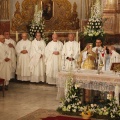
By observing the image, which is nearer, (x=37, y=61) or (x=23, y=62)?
(x=37, y=61)

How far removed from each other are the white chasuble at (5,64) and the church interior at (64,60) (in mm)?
38

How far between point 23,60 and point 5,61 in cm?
107

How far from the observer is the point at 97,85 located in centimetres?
1056

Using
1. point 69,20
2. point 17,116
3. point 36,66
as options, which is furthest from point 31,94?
point 69,20

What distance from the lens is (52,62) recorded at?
49.0 feet

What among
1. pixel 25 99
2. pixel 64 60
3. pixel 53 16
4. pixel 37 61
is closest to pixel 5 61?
pixel 37 61

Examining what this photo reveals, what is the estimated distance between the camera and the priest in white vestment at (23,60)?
15.3 meters

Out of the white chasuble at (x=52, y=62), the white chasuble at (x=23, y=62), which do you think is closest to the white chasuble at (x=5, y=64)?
the white chasuble at (x=23, y=62)

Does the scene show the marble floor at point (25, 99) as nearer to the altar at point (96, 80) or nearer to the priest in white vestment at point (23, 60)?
the priest in white vestment at point (23, 60)

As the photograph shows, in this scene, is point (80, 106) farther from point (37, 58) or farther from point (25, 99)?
point (37, 58)

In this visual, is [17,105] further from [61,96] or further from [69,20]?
[69,20]

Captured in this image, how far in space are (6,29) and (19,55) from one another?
4.24m

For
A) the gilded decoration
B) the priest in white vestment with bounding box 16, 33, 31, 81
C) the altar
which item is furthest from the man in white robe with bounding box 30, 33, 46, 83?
the altar

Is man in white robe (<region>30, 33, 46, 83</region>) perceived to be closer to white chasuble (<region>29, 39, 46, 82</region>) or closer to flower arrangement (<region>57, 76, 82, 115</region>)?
white chasuble (<region>29, 39, 46, 82</region>)
